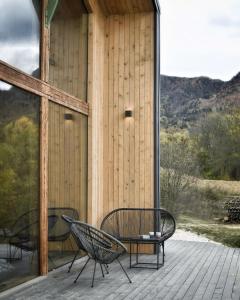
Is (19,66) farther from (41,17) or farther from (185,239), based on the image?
(185,239)

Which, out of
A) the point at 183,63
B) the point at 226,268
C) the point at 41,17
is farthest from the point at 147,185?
the point at 183,63

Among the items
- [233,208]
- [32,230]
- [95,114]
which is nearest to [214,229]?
[233,208]

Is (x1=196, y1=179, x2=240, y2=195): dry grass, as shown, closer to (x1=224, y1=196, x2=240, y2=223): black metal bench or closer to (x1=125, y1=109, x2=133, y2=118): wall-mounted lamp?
(x1=224, y1=196, x2=240, y2=223): black metal bench

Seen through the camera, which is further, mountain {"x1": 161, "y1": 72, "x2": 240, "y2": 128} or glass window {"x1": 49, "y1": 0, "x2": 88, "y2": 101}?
mountain {"x1": 161, "y1": 72, "x2": 240, "y2": 128}

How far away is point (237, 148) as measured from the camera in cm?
1588

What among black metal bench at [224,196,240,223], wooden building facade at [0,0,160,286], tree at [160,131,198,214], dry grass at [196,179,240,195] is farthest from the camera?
dry grass at [196,179,240,195]

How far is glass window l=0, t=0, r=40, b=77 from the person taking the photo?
4887mm

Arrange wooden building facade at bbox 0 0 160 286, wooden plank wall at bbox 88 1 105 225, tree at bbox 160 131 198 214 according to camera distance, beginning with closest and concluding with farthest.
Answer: wooden building facade at bbox 0 0 160 286 < wooden plank wall at bbox 88 1 105 225 < tree at bbox 160 131 198 214

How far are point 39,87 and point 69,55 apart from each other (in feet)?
4.28

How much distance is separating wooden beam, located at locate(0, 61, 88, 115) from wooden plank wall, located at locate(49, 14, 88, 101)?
12 cm

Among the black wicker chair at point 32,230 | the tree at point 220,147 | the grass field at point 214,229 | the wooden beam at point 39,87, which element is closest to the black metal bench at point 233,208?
the grass field at point 214,229

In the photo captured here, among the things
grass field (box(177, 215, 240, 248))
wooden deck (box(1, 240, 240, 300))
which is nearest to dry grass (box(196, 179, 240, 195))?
grass field (box(177, 215, 240, 248))

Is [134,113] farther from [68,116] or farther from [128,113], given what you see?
[68,116]

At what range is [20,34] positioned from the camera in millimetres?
5199
